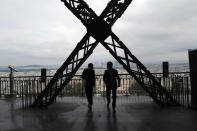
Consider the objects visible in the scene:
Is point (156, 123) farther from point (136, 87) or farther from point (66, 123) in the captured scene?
point (136, 87)

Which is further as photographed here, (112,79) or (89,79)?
(89,79)

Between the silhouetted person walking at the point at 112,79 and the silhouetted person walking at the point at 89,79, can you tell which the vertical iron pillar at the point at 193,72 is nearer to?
the silhouetted person walking at the point at 112,79

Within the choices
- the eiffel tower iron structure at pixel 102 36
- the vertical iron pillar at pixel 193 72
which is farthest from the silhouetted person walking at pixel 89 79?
the vertical iron pillar at pixel 193 72

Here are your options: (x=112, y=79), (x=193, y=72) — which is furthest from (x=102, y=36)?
(x=193, y=72)

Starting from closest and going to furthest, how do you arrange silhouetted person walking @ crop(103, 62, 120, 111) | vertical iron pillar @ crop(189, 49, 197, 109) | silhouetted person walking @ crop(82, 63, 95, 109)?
1. silhouetted person walking @ crop(103, 62, 120, 111)
2. vertical iron pillar @ crop(189, 49, 197, 109)
3. silhouetted person walking @ crop(82, 63, 95, 109)

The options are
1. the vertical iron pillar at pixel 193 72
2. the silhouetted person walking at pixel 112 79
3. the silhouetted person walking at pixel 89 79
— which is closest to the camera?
the silhouetted person walking at pixel 112 79

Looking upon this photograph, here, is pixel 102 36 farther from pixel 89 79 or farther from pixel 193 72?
pixel 193 72

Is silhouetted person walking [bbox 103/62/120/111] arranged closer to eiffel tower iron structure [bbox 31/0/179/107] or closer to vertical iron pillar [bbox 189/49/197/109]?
eiffel tower iron structure [bbox 31/0/179/107]

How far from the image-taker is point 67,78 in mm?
9414

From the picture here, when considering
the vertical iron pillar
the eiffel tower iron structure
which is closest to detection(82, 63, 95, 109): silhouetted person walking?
the eiffel tower iron structure

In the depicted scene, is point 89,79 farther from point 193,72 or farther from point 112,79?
point 193,72

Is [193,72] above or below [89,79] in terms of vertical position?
above

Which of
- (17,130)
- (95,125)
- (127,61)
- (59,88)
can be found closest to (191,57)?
(127,61)

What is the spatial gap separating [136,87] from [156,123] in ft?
28.4
